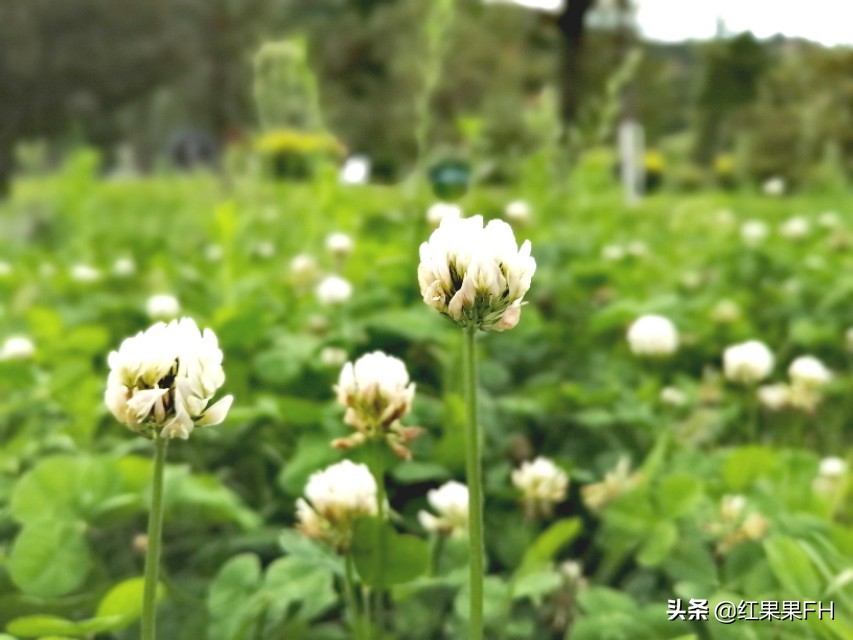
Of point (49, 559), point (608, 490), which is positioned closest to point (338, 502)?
point (49, 559)

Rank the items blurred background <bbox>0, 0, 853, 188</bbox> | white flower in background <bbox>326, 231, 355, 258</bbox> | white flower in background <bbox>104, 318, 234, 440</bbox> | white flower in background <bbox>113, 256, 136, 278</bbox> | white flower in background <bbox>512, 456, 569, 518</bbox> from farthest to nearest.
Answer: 1. blurred background <bbox>0, 0, 853, 188</bbox>
2. white flower in background <bbox>113, 256, 136, 278</bbox>
3. white flower in background <bbox>326, 231, 355, 258</bbox>
4. white flower in background <bbox>512, 456, 569, 518</bbox>
5. white flower in background <bbox>104, 318, 234, 440</bbox>

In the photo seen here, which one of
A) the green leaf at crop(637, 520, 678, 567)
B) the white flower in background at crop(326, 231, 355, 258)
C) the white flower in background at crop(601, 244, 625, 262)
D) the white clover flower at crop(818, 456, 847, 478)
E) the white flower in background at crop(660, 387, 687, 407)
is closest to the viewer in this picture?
the green leaf at crop(637, 520, 678, 567)

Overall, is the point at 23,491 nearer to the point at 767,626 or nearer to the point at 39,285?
the point at 767,626

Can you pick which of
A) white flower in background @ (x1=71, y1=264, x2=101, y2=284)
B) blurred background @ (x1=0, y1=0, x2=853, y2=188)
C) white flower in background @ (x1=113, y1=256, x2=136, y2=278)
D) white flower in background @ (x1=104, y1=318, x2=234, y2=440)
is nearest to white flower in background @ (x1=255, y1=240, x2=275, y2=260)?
white flower in background @ (x1=113, y1=256, x2=136, y2=278)

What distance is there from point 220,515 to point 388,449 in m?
0.19

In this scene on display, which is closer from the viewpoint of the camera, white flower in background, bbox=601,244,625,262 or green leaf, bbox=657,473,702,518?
green leaf, bbox=657,473,702,518

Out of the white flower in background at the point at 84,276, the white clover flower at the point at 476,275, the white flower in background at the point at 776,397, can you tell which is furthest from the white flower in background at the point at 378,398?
the white flower in background at the point at 84,276

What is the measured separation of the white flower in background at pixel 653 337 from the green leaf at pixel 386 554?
Result: 764 millimetres

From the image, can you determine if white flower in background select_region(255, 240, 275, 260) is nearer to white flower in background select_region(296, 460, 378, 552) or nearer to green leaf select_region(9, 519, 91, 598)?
green leaf select_region(9, 519, 91, 598)

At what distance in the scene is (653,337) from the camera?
140 cm

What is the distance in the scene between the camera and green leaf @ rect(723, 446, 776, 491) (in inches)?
40.6

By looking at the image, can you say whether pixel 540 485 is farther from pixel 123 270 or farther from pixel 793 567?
pixel 123 270

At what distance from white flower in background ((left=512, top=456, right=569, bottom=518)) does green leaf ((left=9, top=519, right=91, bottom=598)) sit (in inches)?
16.9

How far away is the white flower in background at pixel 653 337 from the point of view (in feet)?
4.59
